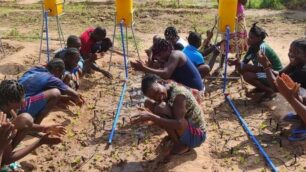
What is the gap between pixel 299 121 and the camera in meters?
5.31

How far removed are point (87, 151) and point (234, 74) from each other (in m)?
3.86

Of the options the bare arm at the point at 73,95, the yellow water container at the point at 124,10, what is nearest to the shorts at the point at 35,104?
the bare arm at the point at 73,95

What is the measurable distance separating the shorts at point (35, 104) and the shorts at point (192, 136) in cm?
167

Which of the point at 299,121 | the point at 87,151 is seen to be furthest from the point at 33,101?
the point at 299,121

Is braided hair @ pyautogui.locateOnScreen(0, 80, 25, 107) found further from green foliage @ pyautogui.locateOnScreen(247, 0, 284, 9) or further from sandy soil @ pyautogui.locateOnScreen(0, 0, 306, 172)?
green foliage @ pyautogui.locateOnScreen(247, 0, 284, 9)

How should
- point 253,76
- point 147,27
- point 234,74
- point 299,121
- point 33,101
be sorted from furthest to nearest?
point 147,27 < point 234,74 < point 253,76 < point 299,121 < point 33,101

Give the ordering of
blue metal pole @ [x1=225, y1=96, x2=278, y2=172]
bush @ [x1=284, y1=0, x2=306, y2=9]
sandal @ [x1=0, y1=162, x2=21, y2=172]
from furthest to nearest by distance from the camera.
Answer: bush @ [x1=284, y1=0, x2=306, y2=9]
blue metal pole @ [x1=225, y1=96, x2=278, y2=172]
sandal @ [x1=0, y1=162, x2=21, y2=172]

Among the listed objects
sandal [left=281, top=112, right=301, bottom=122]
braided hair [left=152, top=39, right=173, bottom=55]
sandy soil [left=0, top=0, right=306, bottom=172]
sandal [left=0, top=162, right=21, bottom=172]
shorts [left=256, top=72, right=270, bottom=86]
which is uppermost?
→ braided hair [left=152, top=39, right=173, bottom=55]

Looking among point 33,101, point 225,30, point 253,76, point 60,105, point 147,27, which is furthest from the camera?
point 147,27

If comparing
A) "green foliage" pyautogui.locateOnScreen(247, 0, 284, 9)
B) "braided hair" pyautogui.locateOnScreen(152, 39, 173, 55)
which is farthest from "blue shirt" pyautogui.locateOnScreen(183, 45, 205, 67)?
"green foliage" pyautogui.locateOnScreen(247, 0, 284, 9)

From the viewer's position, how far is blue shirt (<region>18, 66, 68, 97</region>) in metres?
4.98

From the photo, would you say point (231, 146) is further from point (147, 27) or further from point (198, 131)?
point (147, 27)

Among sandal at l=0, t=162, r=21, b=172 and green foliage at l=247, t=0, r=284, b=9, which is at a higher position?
green foliage at l=247, t=0, r=284, b=9

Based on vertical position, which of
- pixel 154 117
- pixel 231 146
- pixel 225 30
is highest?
pixel 225 30
